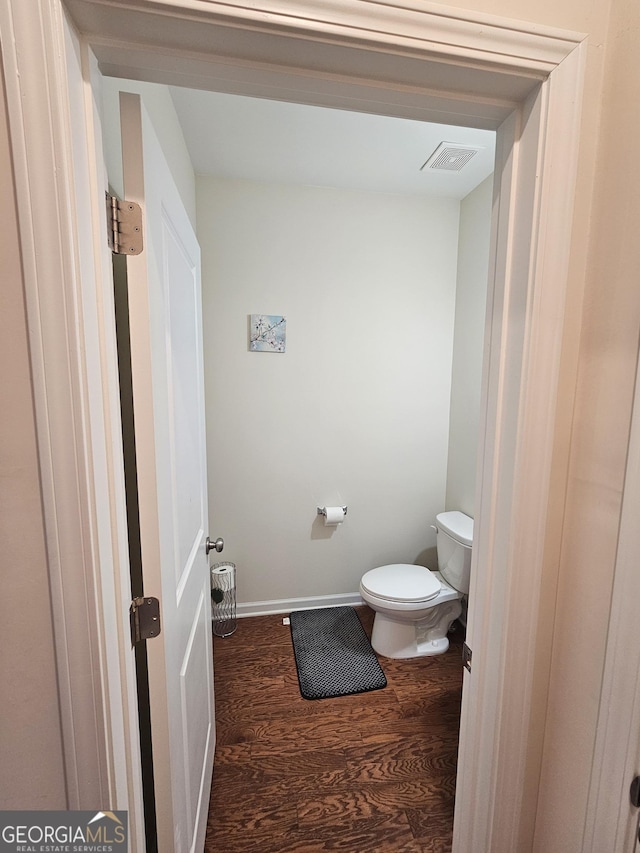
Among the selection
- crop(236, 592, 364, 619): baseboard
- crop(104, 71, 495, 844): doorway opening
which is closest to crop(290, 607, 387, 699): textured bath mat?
crop(236, 592, 364, 619): baseboard

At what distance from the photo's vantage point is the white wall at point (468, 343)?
194 centimetres

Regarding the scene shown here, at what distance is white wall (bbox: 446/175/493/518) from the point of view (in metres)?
1.94

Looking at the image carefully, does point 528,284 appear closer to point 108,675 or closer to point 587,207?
point 587,207

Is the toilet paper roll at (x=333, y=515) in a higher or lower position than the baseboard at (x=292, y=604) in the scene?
higher

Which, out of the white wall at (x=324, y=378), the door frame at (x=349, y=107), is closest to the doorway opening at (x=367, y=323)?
the white wall at (x=324, y=378)

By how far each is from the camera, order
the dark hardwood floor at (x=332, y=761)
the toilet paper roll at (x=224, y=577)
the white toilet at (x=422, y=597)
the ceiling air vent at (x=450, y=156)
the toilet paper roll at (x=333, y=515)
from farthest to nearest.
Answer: the toilet paper roll at (x=333, y=515), the toilet paper roll at (x=224, y=577), the white toilet at (x=422, y=597), the ceiling air vent at (x=450, y=156), the dark hardwood floor at (x=332, y=761)

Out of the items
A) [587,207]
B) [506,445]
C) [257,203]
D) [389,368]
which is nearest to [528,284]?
[587,207]

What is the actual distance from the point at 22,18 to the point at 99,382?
450mm

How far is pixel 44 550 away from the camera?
505 millimetres

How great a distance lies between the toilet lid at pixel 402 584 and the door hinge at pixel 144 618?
55.3 inches

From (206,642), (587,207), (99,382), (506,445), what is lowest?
(206,642)

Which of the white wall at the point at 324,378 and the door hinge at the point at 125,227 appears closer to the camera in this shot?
the door hinge at the point at 125,227

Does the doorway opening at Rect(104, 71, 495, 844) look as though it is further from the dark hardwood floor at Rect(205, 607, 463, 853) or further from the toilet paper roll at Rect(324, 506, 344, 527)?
the dark hardwood floor at Rect(205, 607, 463, 853)

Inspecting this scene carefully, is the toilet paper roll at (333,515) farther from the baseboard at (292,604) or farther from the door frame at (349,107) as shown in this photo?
the door frame at (349,107)
